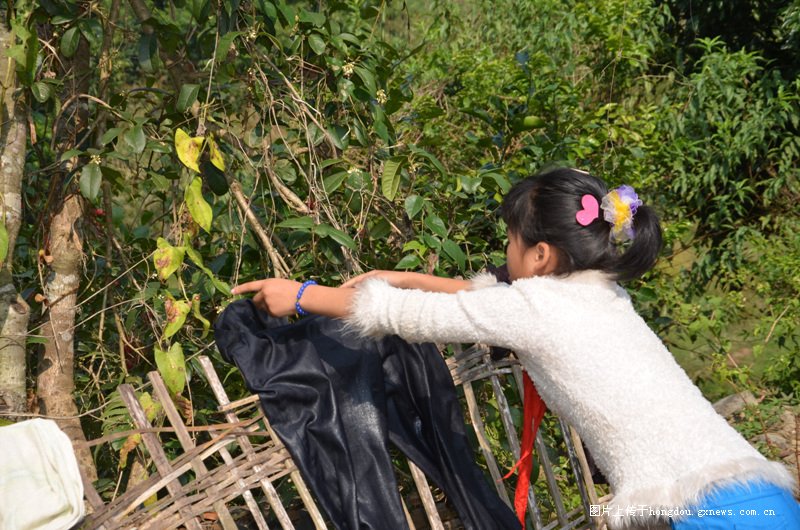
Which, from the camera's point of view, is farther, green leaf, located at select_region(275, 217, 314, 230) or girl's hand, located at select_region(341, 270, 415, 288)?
green leaf, located at select_region(275, 217, 314, 230)

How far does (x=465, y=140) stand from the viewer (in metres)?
3.69

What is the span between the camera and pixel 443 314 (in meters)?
1.87

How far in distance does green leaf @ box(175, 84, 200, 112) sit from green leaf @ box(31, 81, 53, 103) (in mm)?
349

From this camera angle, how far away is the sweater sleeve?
1867mm

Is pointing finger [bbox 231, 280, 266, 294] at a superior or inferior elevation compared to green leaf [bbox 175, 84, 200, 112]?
inferior

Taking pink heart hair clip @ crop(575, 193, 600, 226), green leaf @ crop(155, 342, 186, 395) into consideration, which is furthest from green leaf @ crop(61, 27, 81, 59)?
pink heart hair clip @ crop(575, 193, 600, 226)

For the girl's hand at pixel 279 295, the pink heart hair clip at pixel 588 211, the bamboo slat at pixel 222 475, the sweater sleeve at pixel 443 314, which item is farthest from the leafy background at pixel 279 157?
the pink heart hair clip at pixel 588 211

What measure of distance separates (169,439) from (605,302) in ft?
4.85

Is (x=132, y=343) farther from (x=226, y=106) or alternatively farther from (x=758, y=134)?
(x=758, y=134)

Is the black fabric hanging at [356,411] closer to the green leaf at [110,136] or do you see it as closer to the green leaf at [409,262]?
the green leaf at [409,262]

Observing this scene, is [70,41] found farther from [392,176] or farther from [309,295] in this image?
[309,295]

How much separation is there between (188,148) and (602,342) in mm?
1191

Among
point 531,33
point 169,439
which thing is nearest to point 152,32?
point 169,439

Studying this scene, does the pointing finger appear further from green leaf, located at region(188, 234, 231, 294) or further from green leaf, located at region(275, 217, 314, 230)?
green leaf, located at region(275, 217, 314, 230)
